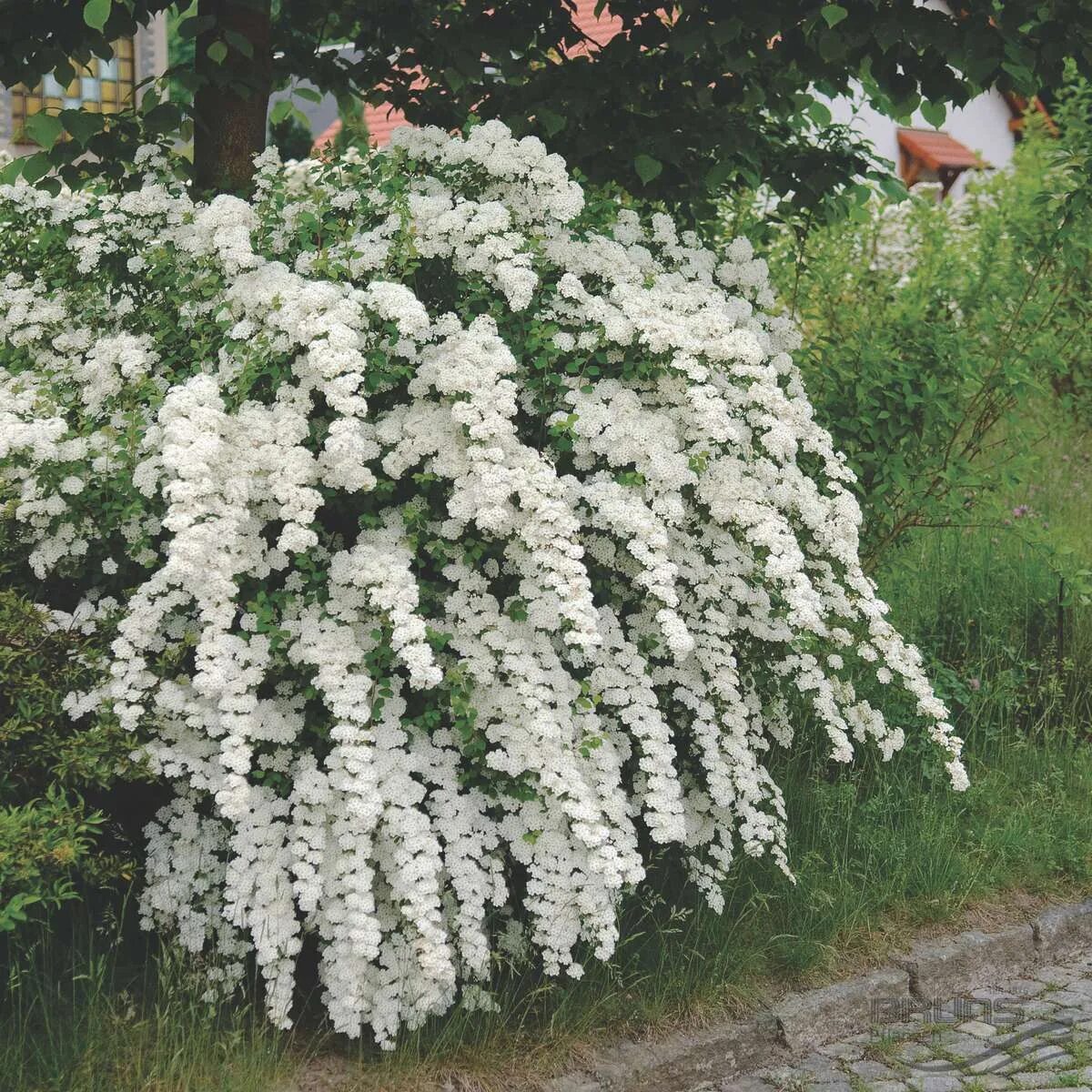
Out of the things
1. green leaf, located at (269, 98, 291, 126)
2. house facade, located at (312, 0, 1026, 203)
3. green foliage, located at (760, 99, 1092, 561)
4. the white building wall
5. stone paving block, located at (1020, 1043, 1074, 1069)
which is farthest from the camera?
the white building wall

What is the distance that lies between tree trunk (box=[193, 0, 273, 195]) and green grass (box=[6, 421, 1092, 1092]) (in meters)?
2.84

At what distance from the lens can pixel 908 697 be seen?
169 inches

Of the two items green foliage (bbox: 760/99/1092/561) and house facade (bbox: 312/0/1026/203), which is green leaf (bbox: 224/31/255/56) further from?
house facade (bbox: 312/0/1026/203)

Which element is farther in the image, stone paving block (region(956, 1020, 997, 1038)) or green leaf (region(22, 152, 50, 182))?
green leaf (region(22, 152, 50, 182))

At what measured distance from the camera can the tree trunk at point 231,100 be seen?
4.80 metres

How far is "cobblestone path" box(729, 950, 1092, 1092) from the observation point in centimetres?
353

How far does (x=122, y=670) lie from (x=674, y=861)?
190cm

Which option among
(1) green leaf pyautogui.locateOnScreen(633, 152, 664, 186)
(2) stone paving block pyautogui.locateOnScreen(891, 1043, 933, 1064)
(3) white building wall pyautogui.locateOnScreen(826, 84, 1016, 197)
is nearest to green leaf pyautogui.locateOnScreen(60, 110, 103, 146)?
(1) green leaf pyautogui.locateOnScreen(633, 152, 664, 186)

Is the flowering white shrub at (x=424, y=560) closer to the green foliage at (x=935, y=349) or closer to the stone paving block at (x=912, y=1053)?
the stone paving block at (x=912, y=1053)

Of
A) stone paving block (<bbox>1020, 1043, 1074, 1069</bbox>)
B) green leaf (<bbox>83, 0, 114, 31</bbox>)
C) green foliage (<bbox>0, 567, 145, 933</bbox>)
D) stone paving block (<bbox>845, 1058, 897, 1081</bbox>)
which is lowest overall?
stone paving block (<bbox>1020, 1043, 1074, 1069</bbox>)

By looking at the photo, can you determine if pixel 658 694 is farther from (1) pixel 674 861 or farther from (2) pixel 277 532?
(2) pixel 277 532

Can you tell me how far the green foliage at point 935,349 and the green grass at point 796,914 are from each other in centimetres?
51

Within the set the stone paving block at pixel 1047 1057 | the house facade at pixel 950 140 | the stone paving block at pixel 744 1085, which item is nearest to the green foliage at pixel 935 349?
the stone paving block at pixel 1047 1057

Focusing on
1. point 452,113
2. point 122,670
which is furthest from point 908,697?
point 452,113
